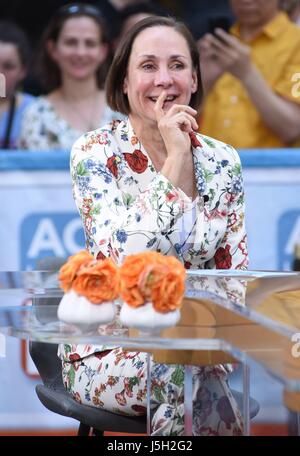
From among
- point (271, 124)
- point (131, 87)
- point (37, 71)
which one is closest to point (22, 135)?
point (37, 71)

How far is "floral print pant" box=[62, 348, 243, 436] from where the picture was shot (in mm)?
2260

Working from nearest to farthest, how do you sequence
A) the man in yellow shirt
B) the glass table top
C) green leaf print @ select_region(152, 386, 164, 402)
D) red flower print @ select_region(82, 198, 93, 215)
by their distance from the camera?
the glass table top, green leaf print @ select_region(152, 386, 164, 402), red flower print @ select_region(82, 198, 93, 215), the man in yellow shirt

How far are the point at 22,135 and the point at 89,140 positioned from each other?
7.35ft

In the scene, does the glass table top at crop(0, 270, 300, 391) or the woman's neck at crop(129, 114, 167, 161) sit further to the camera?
the woman's neck at crop(129, 114, 167, 161)

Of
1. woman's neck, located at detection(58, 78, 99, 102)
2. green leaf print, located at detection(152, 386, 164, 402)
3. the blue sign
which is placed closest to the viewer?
green leaf print, located at detection(152, 386, 164, 402)

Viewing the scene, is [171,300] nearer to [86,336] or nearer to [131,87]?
[86,336]

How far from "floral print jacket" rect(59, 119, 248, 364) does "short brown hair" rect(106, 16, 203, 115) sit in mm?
94

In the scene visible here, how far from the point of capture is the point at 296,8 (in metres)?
5.12

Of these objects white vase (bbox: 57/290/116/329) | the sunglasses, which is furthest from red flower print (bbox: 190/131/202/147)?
the sunglasses

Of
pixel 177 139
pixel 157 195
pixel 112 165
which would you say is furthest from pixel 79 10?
pixel 157 195

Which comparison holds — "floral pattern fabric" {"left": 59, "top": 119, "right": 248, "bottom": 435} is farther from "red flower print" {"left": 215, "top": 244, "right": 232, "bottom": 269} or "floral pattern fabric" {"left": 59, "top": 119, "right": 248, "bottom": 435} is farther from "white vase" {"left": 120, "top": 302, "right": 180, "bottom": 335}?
"white vase" {"left": 120, "top": 302, "right": 180, "bottom": 335}

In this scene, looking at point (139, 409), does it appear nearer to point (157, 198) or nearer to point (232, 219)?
point (157, 198)

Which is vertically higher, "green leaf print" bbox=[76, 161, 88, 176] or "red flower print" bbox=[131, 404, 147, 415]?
"green leaf print" bbox=[76, 161, 88, 176]

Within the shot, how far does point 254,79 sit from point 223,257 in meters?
2.04
